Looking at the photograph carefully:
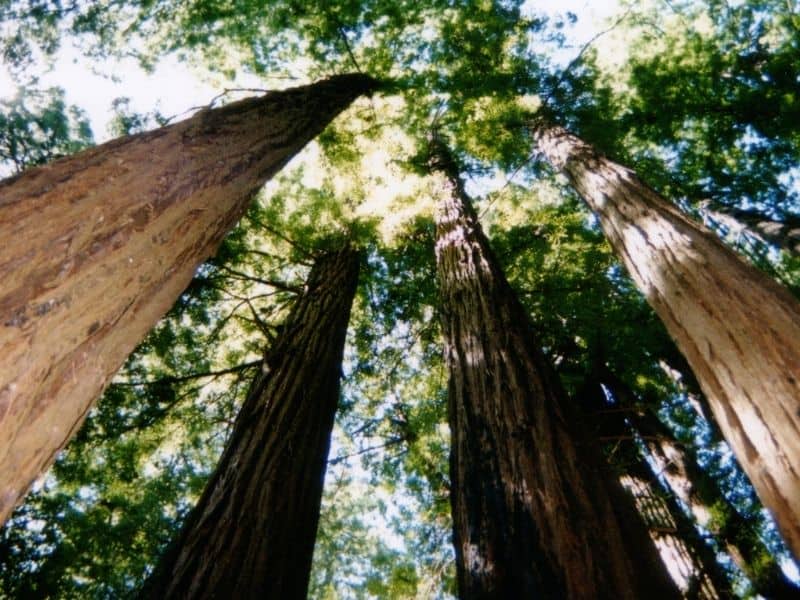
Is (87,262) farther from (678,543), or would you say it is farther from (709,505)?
(709,505)

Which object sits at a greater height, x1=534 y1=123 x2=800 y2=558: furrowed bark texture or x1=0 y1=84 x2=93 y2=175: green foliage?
x1=0 y1=84 x2=93 y2=175: green foliage

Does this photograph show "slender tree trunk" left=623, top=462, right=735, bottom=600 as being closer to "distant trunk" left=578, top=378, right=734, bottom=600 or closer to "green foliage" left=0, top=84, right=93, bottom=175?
"distant trunk" left=578, top=378, right=734, bottom=600

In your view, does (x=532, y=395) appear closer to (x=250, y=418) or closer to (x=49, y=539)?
(x=250, y=418)

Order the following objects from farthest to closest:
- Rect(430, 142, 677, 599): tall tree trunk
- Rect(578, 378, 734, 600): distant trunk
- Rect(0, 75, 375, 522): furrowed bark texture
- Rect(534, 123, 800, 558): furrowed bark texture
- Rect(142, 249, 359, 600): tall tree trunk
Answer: Rect(578, 378, 734, 600): distant trunk, Rect(142, 249, 359, 600): tall tree trunk, Rect(430, 142, 677, 599): tall tree trunk, Rect(534, 123, 800, 558): furrowed bark texture, Rect(0, 75, 375, 522): furrowed bark texture

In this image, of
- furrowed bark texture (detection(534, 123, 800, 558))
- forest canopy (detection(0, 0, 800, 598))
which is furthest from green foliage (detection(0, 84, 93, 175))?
furrowed bark texture (detection(534, 123, 800, 558))

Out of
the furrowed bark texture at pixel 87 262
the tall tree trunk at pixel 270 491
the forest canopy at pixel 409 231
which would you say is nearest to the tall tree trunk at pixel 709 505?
the forest canopy at pixel 409 231

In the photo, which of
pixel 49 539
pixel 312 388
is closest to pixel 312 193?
pixel 312 388

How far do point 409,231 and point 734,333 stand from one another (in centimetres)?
476

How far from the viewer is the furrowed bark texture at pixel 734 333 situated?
1457mm

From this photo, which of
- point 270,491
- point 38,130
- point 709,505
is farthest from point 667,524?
point 38,130

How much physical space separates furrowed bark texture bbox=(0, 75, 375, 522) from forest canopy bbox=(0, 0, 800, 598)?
2.94 m

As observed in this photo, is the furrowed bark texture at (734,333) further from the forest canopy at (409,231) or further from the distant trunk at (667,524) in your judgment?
the forest canopy at (409,231)

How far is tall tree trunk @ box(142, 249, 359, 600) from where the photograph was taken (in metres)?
2.69

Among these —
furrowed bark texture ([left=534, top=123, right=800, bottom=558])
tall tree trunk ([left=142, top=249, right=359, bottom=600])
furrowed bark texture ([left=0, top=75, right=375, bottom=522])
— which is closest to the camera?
furrowed bark texture ([left=0, top=75, right=375, bottom=522])
